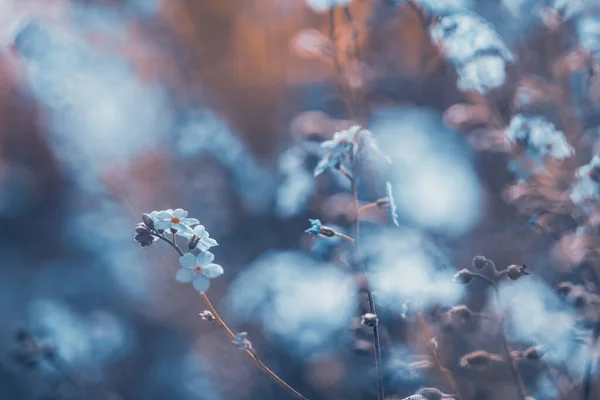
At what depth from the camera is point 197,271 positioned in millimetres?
865

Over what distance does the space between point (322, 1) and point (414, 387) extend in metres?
0.77

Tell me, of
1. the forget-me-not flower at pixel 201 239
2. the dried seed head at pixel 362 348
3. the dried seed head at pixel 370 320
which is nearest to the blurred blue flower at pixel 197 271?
the forget-me-not flower at pixel 201 239

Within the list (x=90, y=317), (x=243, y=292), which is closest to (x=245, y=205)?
(x=243, y=292)

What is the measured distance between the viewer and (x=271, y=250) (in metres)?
1.70

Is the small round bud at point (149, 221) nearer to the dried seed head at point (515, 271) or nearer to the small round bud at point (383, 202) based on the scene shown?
the small round bud at point (383, 202)

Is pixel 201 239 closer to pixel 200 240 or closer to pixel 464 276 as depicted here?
pixel 200 240

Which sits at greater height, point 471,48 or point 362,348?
point 471,48

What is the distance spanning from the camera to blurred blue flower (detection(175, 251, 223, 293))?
2.77 feet

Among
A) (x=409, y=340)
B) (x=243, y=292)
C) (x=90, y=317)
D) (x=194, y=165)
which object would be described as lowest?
(x=409, y=340)

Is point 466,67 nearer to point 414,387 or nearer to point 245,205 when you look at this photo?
point 414,387

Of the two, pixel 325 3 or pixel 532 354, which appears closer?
pixel 532 354

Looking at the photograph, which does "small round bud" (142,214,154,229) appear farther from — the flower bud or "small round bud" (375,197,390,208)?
"small round bud" (375,197,390,208)

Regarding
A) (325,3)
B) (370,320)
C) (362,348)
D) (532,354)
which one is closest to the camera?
(370,320)

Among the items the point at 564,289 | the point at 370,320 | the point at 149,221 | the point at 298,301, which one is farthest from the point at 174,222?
the point at 564,289
